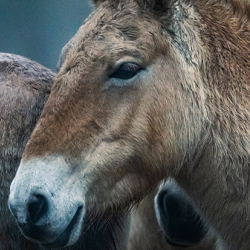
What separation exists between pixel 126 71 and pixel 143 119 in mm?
150

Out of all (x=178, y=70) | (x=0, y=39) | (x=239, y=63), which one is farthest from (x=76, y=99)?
(x=0, y=39)

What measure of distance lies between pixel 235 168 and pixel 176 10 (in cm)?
54

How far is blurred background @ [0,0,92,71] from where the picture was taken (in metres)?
2.29

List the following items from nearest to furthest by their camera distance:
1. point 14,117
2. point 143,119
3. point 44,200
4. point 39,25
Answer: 1. point 44,200
2. point 143,119
3. point 14,117
4. point 39,25

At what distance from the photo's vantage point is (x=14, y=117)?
1.40 meters

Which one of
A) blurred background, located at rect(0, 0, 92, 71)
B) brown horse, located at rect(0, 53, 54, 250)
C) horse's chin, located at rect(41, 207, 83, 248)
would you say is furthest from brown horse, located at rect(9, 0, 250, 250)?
blurred background, located at rect(0, 0, 92, 71)

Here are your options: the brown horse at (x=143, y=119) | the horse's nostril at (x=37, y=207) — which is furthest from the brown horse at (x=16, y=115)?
the horse's nostril at (x=37, y=207)

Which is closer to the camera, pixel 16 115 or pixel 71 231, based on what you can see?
pixel 71 231

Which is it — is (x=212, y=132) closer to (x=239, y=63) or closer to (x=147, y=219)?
(x=239, y=63)

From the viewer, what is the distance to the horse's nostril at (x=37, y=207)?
979mm

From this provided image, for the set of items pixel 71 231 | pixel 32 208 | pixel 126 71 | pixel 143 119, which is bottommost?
pixel 71 231

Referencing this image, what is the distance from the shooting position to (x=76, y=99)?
110 cm

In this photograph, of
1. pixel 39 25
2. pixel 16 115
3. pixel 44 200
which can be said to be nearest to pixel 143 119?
pixel 44 200

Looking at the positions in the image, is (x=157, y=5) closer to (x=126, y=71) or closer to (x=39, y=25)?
(x=126, y=71)
